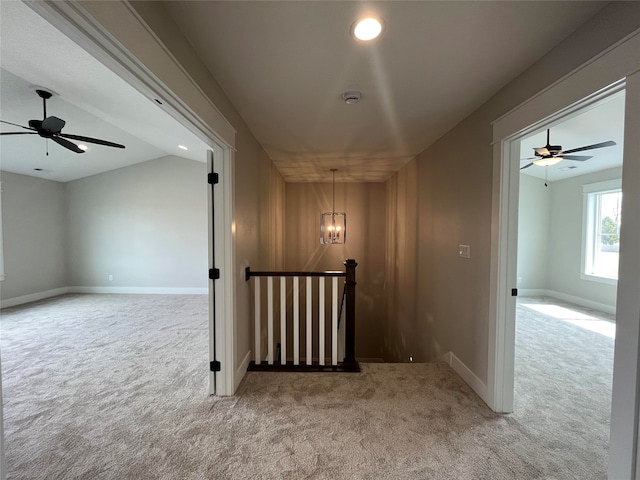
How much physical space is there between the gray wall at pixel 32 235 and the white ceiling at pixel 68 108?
356 mm

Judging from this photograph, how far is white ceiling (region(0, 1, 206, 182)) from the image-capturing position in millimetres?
2115

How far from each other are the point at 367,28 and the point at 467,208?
1.77 metres

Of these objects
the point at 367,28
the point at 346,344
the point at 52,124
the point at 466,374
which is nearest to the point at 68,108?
the point at 52,124

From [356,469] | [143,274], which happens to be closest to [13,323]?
[143,274]

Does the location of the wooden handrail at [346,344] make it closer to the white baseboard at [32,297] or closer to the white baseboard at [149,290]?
the white baseboard at [149,290]

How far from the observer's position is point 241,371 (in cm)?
254

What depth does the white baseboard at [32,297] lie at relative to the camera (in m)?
5.14

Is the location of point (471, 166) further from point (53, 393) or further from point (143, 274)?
point (143, 274)

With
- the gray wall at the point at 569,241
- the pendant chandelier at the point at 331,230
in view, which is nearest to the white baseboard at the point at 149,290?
the pendant chandelier at the point at 331,230

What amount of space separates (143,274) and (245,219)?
5282 mm

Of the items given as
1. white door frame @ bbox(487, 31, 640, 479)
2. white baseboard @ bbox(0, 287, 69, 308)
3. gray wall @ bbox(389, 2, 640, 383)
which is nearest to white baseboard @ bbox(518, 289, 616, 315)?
gray wall @ bbox(389, 2, 640, 383)

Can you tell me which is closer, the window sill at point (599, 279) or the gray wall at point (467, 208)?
the gray wall at point (467, 208)

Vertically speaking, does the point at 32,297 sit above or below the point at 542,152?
below

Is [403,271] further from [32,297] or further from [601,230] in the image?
[32,297]
